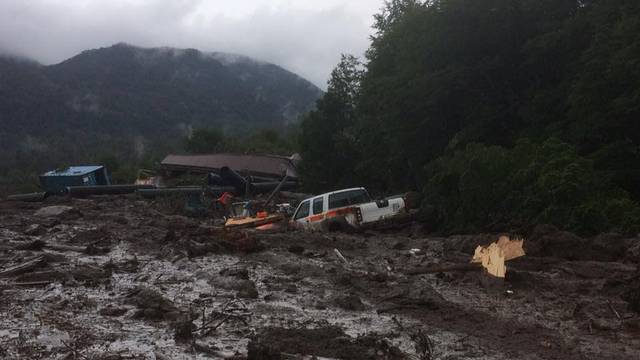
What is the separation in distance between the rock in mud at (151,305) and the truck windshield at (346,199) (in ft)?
29.8

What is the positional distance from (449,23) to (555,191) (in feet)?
38.6

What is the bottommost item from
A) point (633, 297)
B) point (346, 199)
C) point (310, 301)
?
point (310, 301)

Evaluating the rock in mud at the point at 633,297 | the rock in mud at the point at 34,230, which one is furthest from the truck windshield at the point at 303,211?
the rock in mud at the point at 633,297

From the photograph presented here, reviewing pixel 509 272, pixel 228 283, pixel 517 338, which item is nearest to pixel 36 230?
pixel 228 283

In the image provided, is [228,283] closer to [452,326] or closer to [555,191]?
[452,326]

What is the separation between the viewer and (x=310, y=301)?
845cm

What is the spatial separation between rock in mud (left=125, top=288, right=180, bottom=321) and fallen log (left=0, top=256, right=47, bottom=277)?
2538mm

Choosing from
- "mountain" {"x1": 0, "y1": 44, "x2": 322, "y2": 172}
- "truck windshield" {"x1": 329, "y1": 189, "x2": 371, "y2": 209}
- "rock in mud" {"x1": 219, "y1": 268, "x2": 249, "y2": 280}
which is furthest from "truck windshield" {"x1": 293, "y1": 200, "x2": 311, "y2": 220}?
"mountain" {"x1": 0, "y1": 44, "x2": 322, "y2": 172}

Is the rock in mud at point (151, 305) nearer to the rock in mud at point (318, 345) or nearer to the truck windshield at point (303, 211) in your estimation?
the rock in mud at point (318, 345)

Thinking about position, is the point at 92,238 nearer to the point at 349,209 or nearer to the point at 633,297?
the point at 349,209

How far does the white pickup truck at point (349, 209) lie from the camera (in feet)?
55.4

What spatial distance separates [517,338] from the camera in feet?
21.6

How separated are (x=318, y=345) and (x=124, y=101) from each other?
488 ft

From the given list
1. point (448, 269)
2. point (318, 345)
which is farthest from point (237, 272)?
point (318, 345)
